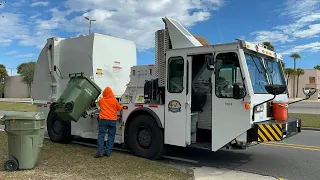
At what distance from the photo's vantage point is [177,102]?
7152mm

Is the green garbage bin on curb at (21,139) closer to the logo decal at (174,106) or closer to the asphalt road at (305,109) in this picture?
the logo decal at (174,106)

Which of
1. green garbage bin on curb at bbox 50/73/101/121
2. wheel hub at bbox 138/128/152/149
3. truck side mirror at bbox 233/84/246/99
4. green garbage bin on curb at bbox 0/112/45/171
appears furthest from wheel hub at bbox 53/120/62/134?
truck side mirror at bbox 233/84/246/99

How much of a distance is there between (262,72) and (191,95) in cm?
163

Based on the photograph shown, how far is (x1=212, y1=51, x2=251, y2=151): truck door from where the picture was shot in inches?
251

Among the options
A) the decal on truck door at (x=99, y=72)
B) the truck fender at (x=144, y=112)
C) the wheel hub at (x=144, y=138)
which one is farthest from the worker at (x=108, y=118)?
the decal on truck door at (x=99, y=72)

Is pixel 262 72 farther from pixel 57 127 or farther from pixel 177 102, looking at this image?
pixel 57 127

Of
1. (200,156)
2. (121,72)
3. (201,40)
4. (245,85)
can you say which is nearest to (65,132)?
(121,72)

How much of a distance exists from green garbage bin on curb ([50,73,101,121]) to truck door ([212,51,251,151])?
3450 mm

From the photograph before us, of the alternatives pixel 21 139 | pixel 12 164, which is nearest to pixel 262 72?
pixel 21 139

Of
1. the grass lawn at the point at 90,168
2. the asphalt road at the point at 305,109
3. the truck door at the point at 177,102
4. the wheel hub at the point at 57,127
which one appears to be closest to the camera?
the grass lawn at the point at 90,168

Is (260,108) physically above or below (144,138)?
above

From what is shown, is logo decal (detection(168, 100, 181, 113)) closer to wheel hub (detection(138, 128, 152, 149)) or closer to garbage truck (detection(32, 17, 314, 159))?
garbage truck (detection(32, 17, 314, 159))

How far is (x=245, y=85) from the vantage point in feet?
20.8

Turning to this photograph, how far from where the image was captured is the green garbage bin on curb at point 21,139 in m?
6.13
